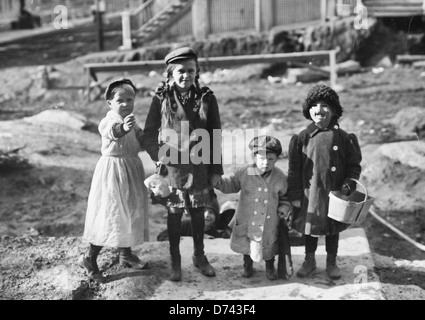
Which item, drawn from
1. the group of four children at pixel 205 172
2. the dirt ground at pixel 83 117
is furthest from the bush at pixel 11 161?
the group of four children at pixel 205 172

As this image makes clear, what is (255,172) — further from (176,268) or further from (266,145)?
(176,268)

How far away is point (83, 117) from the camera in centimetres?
1291

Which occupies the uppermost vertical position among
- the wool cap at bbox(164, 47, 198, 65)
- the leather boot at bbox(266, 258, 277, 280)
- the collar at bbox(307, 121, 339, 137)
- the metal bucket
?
the wool cap at bbox(164, 47, 198, 65)

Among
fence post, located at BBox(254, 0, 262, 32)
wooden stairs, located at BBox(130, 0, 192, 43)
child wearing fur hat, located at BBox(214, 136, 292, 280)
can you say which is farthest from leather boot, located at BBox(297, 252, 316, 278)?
wooden stairs, located at BBox(130, 0, 192, 43)

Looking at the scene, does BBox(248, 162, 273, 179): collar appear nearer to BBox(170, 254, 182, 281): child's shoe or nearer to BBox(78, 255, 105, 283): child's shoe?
BBox(170, 254, 182, 281): child's shoe

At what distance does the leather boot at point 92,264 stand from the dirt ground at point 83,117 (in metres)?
2.15

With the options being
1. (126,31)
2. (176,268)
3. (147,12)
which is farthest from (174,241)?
(147,12)

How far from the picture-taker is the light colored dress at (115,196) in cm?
526

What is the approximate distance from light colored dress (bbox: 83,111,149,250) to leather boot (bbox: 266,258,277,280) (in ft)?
3.55

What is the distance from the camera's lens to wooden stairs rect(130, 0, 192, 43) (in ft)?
67.7

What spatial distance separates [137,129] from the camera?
5523 millimetres

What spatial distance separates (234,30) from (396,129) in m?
9.62

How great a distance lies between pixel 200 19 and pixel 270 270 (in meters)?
15.8
